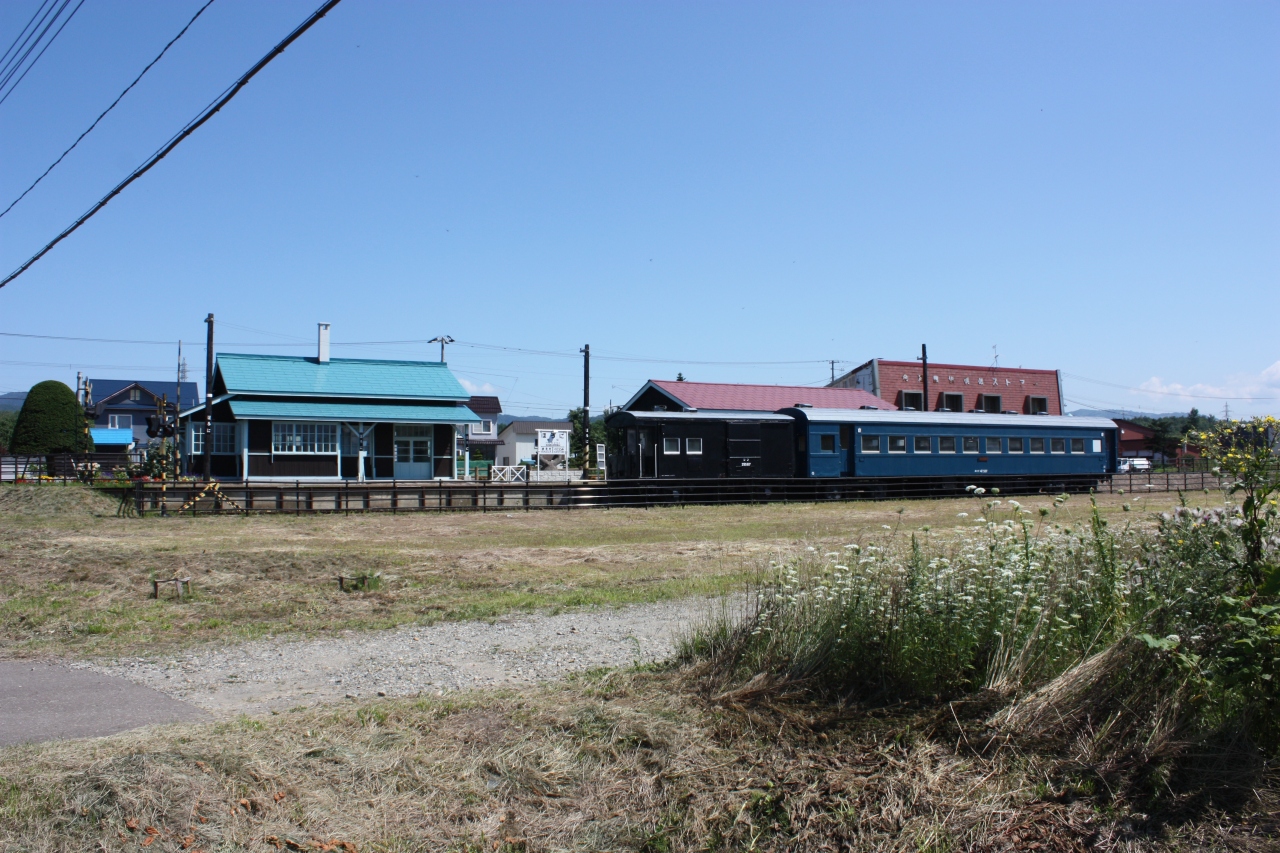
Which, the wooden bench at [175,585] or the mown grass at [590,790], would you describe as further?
the wooden bench at [175,585]

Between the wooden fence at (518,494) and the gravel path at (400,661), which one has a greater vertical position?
the wooden fence at (518,494)

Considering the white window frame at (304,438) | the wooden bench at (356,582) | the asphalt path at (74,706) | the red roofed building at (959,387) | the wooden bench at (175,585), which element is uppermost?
the red roofed building at (959,387)

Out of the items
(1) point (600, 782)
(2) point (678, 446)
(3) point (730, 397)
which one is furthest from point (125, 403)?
(1) point (600, 782)

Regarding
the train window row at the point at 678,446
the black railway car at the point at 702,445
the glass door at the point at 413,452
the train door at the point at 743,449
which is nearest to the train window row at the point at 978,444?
the black railway car at the point at 702,445

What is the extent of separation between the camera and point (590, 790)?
186 inches

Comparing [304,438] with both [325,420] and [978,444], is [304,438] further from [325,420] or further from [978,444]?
[978,444]

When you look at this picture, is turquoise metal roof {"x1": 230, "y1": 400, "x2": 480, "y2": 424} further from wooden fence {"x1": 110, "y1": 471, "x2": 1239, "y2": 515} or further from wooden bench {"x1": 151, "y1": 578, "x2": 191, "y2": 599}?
wooden bench {"x1": 151, "y1": 578, "x2": 191, "y2": 599}

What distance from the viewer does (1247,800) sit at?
409cm

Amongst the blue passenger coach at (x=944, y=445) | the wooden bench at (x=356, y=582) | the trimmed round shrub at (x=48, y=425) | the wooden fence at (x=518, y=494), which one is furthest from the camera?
the trimmed round shrub at (x=48, y=425)

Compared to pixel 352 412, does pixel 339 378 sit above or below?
above

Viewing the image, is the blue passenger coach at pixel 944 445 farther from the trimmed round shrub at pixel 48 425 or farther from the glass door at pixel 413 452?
the trimmed round shrub at pixel 48 425

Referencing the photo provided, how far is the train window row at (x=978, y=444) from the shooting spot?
31.9 m

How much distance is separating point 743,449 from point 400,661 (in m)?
23.5

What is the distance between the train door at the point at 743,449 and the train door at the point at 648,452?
2598 mm
